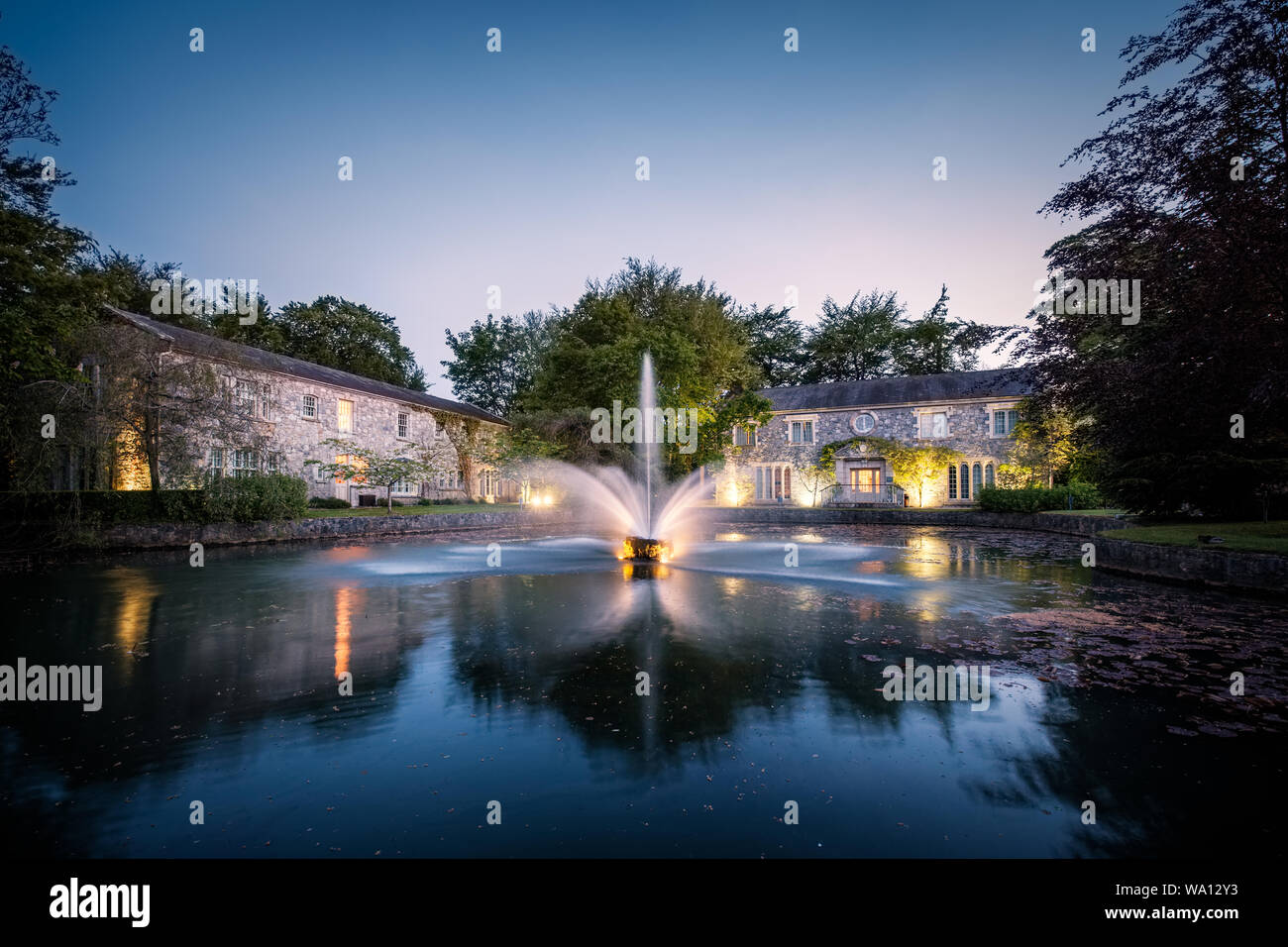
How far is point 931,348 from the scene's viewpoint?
5006cm

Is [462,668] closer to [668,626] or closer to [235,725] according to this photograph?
[235,725]

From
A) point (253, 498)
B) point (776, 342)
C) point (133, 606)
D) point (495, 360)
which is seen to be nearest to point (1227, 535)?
point (133, 606)

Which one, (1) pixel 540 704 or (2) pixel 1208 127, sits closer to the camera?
(1) pixel 540 704

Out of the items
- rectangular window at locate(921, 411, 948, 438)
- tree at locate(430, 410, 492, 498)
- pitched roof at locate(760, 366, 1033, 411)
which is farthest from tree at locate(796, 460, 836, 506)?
tree at locate(430, 410, 492, 498)

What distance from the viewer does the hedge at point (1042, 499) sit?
2594 cm

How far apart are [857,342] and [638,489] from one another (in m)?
31.8

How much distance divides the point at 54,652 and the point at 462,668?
16.3 ft

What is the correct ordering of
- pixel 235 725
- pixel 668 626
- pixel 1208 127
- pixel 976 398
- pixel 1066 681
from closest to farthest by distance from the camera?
pixel 235 725
pixel 1066 681
pixel 668 626
pixel 1208 127
pixel 976 398

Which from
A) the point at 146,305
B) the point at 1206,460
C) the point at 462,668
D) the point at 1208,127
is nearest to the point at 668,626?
the point at 462,668

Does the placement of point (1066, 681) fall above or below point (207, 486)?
below

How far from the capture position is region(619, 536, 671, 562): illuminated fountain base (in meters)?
14.7

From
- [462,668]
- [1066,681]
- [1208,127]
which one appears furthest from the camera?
[1208,127]
